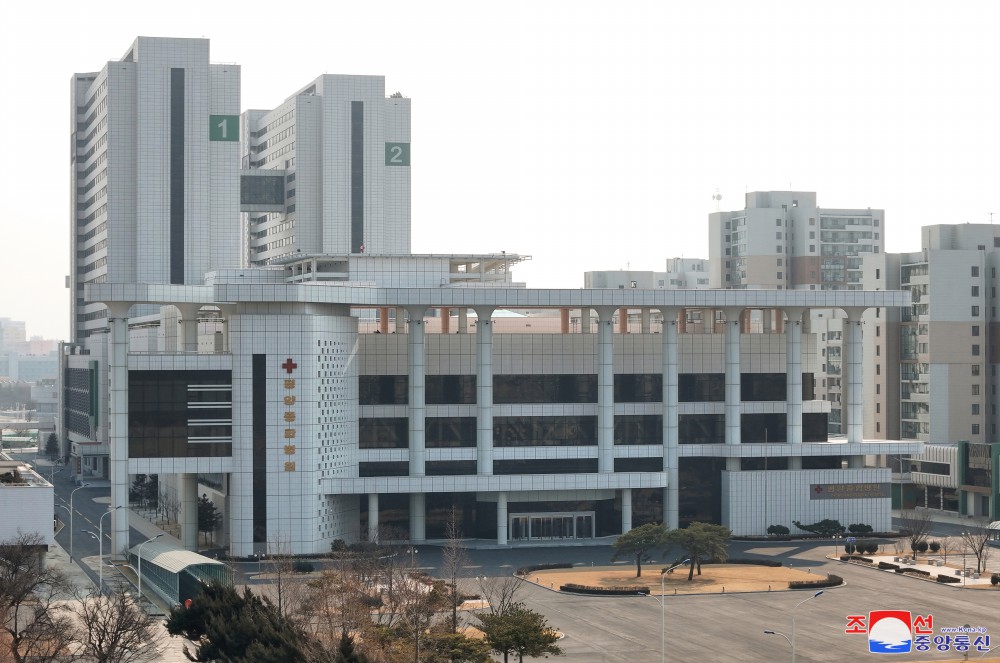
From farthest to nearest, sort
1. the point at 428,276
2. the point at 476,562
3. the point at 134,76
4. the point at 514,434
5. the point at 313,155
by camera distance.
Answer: the point at 313,155 < the point at 134,76 < the point at 428,276 < the point at 514,434 < the point at 476,562

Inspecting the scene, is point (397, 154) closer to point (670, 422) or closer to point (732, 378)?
point (670, 422)

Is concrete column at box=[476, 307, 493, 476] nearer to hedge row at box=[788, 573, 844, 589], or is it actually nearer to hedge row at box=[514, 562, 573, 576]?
hedge row at box=[514, 562, 573, 576]

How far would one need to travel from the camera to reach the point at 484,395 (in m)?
119

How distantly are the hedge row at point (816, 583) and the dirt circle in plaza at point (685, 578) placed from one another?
0.55 m

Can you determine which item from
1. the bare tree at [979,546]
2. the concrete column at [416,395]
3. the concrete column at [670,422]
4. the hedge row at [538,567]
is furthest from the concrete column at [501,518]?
the bare tree at [979,546]

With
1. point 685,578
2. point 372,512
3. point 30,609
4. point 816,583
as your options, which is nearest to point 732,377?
point 685,578

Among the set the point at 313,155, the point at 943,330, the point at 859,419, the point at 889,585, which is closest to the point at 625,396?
the point at 859,419

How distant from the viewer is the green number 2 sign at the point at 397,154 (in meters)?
193

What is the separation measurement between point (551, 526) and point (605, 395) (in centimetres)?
1201

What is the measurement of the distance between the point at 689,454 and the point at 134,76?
92140 mm

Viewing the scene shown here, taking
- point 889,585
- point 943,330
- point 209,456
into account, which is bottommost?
point 889,585

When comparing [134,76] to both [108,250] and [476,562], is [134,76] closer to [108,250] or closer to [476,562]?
[108,250]

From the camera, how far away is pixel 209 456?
111m

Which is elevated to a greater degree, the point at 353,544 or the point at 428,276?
the point at 428,276
